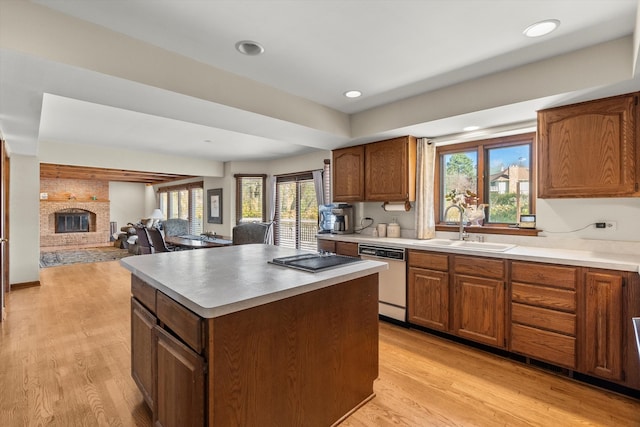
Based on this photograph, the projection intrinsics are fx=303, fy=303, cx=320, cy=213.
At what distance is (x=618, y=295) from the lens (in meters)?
2.06

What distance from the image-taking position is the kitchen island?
1244 millimetres

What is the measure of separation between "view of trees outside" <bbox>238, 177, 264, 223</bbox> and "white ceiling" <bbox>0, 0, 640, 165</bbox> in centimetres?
386

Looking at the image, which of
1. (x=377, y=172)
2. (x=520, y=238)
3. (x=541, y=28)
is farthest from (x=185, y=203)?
(x=541, y=28)

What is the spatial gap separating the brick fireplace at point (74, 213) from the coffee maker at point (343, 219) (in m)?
10.1

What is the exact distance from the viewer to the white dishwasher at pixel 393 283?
10.7ft

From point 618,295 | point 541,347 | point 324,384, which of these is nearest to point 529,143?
point 618,295

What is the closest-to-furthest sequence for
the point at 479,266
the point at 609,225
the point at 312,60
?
the point at 312,60, the point at 609,225, the point at 479,266

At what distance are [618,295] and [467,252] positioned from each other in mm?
1003

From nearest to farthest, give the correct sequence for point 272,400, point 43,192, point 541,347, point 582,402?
point 272,400, point 582,402, point 541,347, point 43,192

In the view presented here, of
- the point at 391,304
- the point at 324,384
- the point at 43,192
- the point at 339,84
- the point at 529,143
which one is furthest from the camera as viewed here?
the point at 43,192

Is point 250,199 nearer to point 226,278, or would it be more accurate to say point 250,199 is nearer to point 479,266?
point 479,266

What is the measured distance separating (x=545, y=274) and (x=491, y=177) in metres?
1.29

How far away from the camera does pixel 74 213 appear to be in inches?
404

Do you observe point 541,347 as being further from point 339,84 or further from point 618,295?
point 339,84
